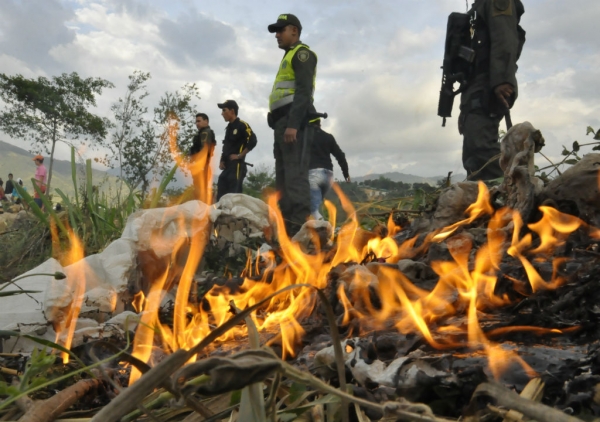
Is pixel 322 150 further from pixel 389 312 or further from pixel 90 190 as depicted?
pixel 389 312

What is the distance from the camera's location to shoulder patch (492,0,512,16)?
521 cm

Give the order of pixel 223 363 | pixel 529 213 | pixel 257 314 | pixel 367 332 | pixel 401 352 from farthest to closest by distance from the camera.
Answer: pixel 257 314 < pixel 529 213 < pixel 367 332 < pixel 401 352 < pixel 223 363

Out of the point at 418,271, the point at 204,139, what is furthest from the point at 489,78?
the point at 204,139

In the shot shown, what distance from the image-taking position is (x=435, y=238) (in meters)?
2.62

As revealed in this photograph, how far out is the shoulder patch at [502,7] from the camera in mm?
5207

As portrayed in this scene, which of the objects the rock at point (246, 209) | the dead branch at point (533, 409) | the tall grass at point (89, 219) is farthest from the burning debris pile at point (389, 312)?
the tall grass at point (89, 219)

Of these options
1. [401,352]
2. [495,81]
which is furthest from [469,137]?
[401,352]

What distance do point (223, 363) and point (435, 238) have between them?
2.13 m

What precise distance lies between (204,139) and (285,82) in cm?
345

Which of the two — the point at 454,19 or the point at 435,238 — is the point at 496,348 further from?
the point at 454,19

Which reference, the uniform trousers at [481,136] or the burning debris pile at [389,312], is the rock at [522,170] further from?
the uniform trousers at [481,136]

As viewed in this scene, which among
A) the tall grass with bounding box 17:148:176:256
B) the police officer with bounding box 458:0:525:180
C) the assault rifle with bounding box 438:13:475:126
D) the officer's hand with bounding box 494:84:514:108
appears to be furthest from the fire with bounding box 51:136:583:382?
the assault rifle with bounding box 438:13:475:126

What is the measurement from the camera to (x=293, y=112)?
20.7ft

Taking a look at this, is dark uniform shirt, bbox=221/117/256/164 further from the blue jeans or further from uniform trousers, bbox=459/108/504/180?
uniform trousers, bbox=459/108/504/180
